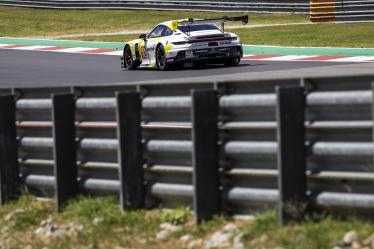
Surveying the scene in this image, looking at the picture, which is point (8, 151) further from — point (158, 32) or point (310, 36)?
point (310, 36)

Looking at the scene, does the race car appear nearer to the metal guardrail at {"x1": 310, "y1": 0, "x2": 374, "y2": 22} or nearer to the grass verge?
the metal guardrail at {"x1": 310, "y1": 0, "x2": 374, "y2": 22}

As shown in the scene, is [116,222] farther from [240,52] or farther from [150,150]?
[240,52]

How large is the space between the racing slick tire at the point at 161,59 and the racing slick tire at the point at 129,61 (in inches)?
42.0

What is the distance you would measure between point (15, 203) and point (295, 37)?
23259mm

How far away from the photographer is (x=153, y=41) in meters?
24.8

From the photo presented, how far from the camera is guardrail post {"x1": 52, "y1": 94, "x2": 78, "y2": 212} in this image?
845cm

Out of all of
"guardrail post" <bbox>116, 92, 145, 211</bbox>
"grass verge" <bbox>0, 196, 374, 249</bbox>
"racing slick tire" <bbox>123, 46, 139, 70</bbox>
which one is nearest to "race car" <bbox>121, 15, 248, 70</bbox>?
"racing slick tire" <bbox>123, 46, 139, 70</bbox>

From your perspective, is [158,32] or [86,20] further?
[86,20]

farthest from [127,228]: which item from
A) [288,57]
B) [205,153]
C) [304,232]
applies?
[288,57]

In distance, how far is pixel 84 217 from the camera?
26.2ft

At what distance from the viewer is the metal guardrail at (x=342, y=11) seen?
33969 mm

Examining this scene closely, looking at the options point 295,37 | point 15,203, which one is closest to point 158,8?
point 295,37

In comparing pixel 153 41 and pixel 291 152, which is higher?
pixel 291 152

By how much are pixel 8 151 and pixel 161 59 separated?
614 inches
